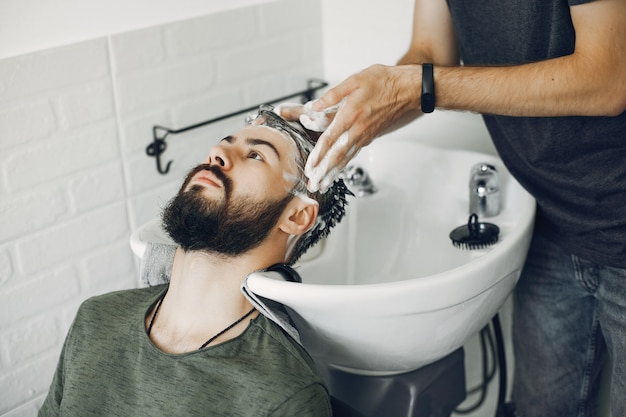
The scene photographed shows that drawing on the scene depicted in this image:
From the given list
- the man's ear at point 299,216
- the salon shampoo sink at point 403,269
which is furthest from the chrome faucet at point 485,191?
the man's ear at point 299,216

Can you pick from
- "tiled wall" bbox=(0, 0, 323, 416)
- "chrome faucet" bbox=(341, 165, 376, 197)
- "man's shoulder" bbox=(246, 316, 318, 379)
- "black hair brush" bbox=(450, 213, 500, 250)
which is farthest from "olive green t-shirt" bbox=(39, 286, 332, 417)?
"chrome faucet" bbox=(341, 165, 376, 197)

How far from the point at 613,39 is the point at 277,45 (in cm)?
105

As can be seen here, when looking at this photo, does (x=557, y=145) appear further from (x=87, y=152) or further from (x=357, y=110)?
(x=87, y=152)

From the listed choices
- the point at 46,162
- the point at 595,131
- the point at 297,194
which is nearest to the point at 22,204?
the point at 46,162

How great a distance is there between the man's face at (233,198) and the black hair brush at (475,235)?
0.44m

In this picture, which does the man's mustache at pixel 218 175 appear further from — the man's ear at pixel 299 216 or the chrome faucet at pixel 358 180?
the chrome faucet at pixel 358 180

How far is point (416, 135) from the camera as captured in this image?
2307mm

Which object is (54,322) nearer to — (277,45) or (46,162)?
(46,162)

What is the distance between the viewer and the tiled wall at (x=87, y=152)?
1.78 metres


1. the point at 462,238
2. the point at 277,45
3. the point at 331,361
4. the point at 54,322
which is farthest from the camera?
the point at 277,45

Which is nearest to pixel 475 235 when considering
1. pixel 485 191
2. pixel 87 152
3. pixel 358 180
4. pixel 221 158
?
pixel 485 191

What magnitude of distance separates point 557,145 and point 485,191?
0.23 metres

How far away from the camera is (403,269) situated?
79.0 inches

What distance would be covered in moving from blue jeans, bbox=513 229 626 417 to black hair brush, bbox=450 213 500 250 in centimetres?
18
